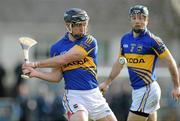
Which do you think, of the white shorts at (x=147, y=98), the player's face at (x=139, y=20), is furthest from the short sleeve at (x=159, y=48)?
the white shorts at (x=147, y=98)

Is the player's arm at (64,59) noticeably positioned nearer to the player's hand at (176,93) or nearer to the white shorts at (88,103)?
the white shorts at (88,103)

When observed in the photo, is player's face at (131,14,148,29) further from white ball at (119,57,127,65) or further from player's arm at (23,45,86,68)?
player's arm at (23,45,86,68)

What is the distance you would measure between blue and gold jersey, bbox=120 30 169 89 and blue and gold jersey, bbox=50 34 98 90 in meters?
1.04

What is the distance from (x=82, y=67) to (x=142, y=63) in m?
1.30

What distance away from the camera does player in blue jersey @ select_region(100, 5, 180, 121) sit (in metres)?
13.8

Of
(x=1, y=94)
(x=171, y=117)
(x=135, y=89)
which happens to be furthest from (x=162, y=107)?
(x=135, y=89)

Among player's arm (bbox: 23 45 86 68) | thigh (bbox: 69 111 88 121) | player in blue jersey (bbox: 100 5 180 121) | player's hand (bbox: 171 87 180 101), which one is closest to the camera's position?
thigh (bbox: 69 111 88 121)

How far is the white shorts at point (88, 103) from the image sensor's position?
42.8 feet

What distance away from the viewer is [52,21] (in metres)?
34.6

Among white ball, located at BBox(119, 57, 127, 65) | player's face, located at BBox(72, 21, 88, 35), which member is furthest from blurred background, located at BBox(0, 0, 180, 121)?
player's face, located at BBox(72, 21, 88, 35)

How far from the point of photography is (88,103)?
13.1m

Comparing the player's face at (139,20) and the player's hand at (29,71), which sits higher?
the player's face at (139,20)

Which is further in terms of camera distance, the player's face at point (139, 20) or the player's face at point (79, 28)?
the player's face at point (139, 20)

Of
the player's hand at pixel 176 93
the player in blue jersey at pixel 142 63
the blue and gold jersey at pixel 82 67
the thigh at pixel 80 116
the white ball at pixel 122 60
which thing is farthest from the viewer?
the white ball at pixel 122 60
